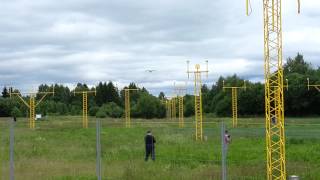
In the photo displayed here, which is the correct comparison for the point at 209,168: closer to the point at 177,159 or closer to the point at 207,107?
the point at 177,159

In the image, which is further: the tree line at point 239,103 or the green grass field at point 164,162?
the tree line at point 239,103

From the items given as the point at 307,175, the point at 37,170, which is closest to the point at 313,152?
the point at 307,175

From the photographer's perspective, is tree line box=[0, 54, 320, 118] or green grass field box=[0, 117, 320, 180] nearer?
green grass field box=[0, 117, 320, 180]

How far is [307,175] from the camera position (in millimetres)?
17578

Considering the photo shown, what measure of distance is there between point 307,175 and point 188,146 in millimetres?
10467

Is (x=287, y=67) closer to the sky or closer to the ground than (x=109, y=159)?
closer to the sky

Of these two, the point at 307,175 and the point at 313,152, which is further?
the point at 313,152

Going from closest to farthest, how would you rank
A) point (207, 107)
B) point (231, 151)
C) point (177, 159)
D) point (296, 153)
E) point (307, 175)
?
point (307, 175) < point (177, 159) < point (296, 153) < point (231, 151) < point (207, 107)

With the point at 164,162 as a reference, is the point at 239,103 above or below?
above

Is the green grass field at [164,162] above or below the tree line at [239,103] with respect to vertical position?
below

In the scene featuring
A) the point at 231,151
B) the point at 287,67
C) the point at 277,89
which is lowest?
the point at 231,151

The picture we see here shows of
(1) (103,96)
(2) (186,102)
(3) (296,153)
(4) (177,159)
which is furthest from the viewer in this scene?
(1) (103,96)

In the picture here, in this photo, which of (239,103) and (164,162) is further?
(239,103)

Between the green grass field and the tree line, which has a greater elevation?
the tree line
